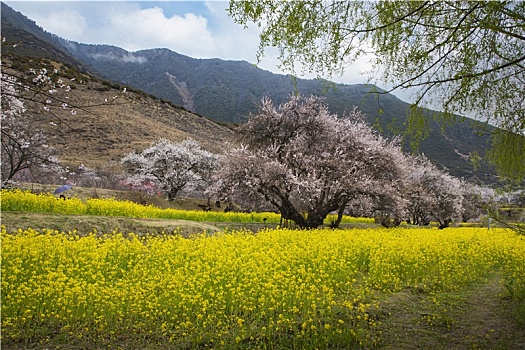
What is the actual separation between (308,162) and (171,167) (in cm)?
1782

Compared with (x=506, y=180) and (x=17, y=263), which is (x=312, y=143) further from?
(x=17, y=263)

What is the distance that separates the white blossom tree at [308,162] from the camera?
17938 mm

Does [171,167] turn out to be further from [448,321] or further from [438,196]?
[448,321]

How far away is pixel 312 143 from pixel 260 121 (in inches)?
130

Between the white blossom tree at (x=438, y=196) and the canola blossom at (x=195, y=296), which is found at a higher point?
the white blossom tree at (x=438, y=196)

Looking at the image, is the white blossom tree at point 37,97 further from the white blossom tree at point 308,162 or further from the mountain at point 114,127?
the mountain at point 114,127

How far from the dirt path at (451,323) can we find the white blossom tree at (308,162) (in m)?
10.3

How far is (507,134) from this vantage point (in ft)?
21.9

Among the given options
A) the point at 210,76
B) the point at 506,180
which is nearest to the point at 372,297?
the point at 506,180

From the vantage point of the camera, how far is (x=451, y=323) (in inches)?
245

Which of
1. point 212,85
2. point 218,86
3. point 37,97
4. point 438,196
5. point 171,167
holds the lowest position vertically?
point 171,167

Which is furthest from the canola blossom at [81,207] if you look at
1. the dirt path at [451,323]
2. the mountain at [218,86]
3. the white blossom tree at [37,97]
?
the mountain at [218,86]

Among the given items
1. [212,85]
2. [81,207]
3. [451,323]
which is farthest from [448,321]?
[212,85]

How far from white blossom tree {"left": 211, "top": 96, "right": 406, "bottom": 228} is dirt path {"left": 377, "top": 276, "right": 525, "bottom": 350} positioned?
33.7 feet
